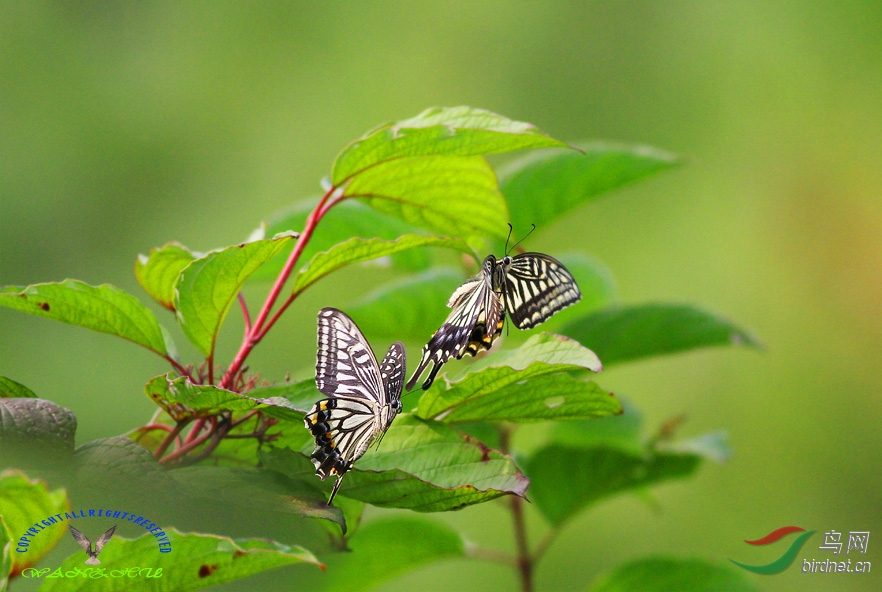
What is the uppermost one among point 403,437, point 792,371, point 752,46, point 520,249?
point 752,46

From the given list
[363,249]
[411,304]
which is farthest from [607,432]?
[363,249]

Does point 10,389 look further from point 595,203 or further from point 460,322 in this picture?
point 595,203

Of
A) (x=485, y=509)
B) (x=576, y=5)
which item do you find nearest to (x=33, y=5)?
(x=576, y=5)

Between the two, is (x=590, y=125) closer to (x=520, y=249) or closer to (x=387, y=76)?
(x=387, y=76)

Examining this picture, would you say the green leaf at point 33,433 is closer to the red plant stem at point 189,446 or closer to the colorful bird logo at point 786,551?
the red plant stem at point 189,446

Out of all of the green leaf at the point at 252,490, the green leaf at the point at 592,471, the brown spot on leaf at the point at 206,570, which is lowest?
the green leaf at the point at 592,471

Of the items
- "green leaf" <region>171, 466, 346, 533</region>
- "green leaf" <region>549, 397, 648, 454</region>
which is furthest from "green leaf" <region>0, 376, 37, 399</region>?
"green leaf" <region>549, 397, 648, 454</region>

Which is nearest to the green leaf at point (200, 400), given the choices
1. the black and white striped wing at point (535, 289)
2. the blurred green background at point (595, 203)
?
the black and white striped wing at point (535, 289)
